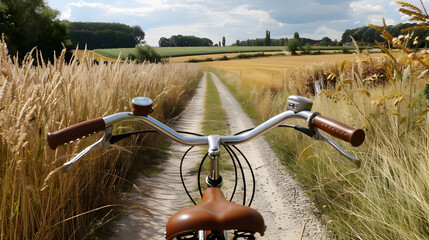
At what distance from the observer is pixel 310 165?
427 cm

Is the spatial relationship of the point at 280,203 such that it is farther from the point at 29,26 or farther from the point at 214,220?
the point at 29,26

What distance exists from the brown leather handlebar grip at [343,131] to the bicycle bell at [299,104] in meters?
0.10

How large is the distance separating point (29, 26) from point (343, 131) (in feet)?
122

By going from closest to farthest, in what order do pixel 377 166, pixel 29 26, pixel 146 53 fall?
1. pixel 377 166
2. pixel 146 53
3. pixel 29 26

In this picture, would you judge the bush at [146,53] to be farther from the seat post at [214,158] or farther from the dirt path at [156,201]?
the seat post at [214,158]

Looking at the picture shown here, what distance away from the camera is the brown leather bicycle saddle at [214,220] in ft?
3.58

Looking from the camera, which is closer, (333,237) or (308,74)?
(333,237)

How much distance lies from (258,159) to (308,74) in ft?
19.7

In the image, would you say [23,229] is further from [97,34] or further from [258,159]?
[97,34]

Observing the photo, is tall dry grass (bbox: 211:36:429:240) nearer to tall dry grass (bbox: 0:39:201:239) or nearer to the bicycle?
the bicycle

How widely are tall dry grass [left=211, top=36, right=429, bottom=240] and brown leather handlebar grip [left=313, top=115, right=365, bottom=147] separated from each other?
0.28 m

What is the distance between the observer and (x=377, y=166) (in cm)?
282

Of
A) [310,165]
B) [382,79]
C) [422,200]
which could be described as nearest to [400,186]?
[422,200]

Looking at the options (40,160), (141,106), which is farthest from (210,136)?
(40,160)
